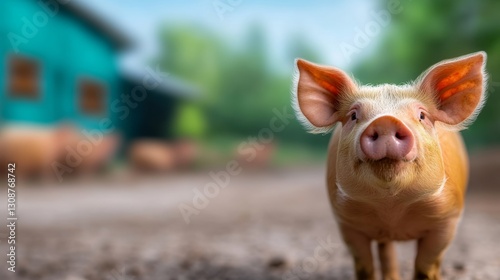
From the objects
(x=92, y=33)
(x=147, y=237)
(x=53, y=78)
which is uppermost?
(x=92, y=33)

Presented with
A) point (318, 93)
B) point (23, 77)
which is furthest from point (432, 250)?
point (23, 77)

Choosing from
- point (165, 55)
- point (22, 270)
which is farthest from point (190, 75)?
point (22, 270)

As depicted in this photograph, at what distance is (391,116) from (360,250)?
733mm

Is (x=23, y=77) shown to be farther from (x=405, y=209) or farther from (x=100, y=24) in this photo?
(x=405, y=209)

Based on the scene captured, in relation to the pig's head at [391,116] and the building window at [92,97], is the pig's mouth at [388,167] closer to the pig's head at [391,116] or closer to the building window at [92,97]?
the pig's head at [391,116]

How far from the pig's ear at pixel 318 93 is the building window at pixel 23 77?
7555 millimetres

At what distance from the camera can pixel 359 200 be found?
179 centimetres

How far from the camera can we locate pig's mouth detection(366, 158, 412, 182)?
156cm

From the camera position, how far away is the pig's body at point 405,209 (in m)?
1.83

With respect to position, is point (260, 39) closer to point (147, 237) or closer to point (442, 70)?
point (147, 237)

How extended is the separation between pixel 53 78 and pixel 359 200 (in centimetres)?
857

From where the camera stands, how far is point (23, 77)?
349 inches

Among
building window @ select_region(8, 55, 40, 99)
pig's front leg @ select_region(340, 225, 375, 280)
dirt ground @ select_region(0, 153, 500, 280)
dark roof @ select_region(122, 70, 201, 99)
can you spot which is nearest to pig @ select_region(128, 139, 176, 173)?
dark roof @ select_region(122, 70, 201, 99)

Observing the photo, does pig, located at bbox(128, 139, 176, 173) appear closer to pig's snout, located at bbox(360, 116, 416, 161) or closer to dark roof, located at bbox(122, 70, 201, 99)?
dark roof, located at bbox(122, 70, 201, 99)
